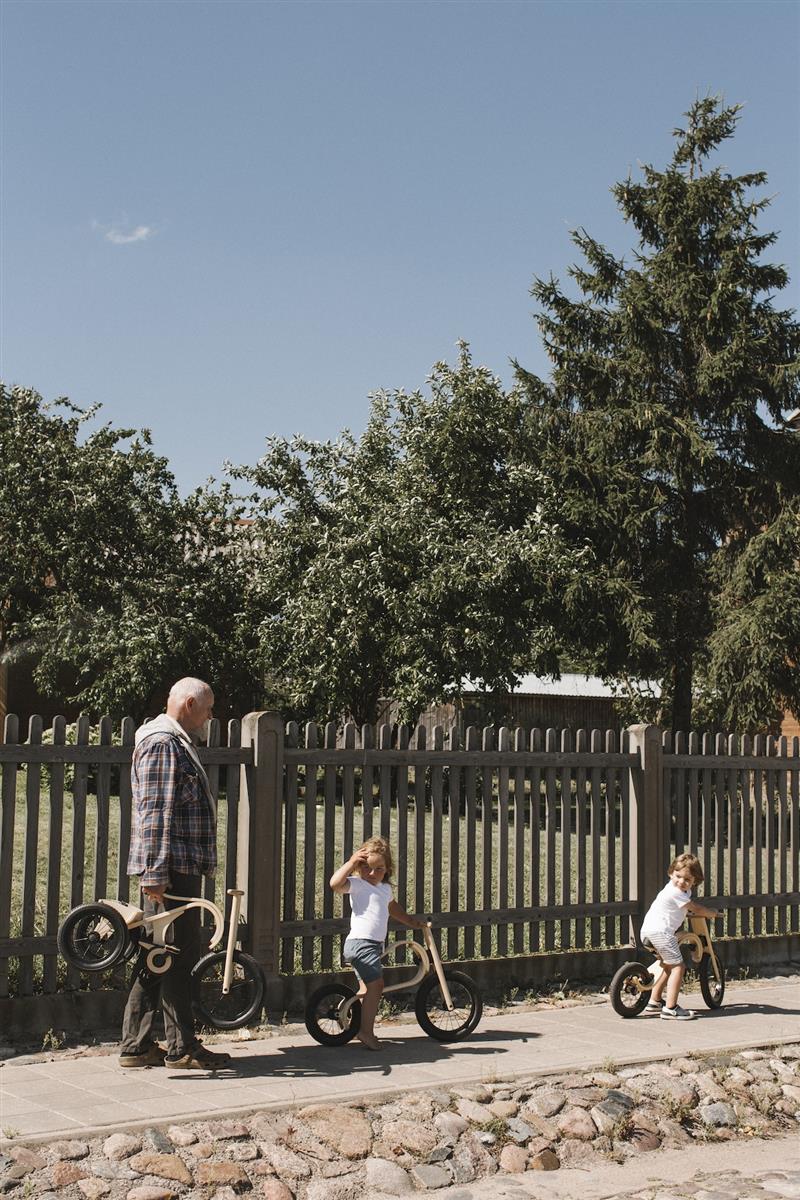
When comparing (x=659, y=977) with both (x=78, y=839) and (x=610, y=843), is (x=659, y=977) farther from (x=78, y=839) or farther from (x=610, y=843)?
(x=78, y=839)

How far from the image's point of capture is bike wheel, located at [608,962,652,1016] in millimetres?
8445

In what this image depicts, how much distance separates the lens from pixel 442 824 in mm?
8883

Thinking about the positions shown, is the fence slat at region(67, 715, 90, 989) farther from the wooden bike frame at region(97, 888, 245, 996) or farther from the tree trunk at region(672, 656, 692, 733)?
the tree trunk at region(672, 656, 692, 733)

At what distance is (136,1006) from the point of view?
652 cm

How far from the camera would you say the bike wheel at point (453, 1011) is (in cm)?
746

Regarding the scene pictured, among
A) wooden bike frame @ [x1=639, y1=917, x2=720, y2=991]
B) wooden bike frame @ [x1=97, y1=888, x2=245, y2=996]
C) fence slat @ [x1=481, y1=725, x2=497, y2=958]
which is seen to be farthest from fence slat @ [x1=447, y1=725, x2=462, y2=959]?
wooden bike frame @ [x1=97, y1=888, x2=245, y2=996]

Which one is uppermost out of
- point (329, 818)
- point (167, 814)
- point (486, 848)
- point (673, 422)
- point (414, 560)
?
point (673, 422)

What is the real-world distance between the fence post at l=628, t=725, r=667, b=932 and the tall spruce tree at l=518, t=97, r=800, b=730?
1374 centimetres

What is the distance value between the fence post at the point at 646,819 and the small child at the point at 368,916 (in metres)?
3.05

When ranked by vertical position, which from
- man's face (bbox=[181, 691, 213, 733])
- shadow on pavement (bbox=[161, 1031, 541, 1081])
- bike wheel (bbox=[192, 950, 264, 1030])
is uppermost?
man's face (bbox=[181, 691, 213, 733])

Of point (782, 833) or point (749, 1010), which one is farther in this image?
point (782, 833)

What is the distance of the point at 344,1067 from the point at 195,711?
1.98 metres

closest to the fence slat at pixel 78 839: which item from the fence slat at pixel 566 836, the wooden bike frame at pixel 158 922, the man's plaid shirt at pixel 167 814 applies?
the wooden bike frame at pixel 158 922

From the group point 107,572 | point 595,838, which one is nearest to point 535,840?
point 595,838
